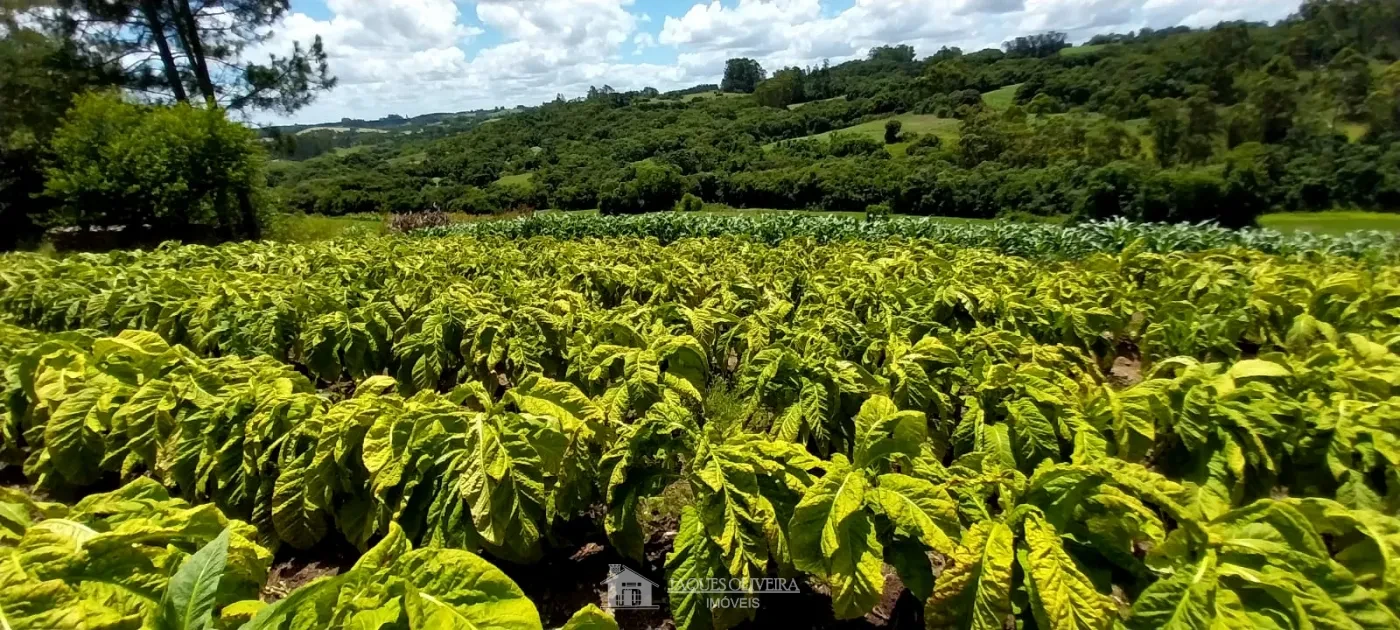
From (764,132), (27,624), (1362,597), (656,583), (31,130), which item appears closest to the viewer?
(27,624)

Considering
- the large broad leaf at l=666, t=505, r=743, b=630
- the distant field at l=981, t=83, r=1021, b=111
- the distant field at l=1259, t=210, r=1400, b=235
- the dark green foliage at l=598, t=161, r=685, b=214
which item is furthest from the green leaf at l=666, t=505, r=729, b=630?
the distant field at l=981, t=83, r=1021, b=111

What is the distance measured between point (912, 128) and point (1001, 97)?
13.6 metres

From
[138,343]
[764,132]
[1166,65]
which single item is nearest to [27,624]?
[138,343]

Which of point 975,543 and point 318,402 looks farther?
point 318,402

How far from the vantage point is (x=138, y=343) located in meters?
4.34

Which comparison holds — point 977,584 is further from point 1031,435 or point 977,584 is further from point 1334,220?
point 1334,220

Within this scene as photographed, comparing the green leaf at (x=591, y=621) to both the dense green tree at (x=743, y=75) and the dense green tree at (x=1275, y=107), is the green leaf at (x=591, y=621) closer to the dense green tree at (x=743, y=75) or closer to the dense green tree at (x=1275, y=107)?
the dense green tree at (x=1275, y=107)

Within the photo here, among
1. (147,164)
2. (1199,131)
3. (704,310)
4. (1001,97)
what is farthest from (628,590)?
(1001,97)

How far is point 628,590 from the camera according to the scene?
312 centimetres

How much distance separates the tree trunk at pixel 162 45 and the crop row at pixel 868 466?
966 inches

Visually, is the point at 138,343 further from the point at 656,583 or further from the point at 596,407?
the point at 656,583

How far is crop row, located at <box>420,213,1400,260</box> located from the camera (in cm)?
997

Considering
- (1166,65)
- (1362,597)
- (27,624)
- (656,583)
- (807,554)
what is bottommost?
(656,583)

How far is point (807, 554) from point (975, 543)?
0.56 m
